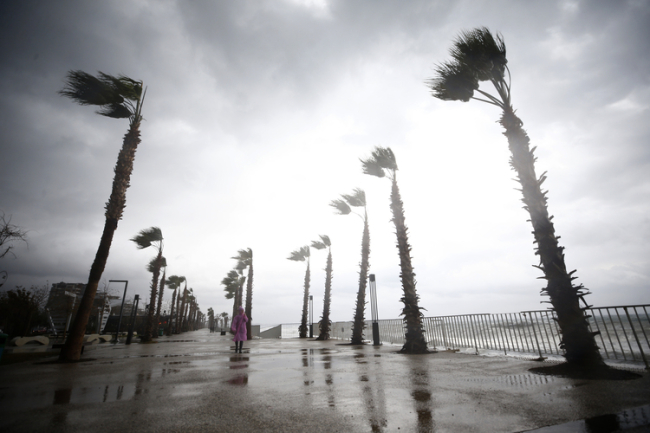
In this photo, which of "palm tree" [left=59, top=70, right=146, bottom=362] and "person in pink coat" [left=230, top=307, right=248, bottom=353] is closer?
"palm tree" [left=59, top=70, right=146, bottom=362]

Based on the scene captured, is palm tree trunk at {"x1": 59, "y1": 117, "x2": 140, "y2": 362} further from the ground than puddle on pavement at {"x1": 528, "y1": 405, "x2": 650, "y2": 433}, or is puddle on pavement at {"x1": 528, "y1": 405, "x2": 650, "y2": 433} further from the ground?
palm tree trunk at {"x1": 59, "y1": 117, "x2": 140, "y2": 362}

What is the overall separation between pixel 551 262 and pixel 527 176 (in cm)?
213

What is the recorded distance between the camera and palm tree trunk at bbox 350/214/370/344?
16125 mm

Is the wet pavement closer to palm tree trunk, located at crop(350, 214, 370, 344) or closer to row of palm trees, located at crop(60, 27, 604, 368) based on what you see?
row of palm trees, located at crop(60, 27, 604, 368)

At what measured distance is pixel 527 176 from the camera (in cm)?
686

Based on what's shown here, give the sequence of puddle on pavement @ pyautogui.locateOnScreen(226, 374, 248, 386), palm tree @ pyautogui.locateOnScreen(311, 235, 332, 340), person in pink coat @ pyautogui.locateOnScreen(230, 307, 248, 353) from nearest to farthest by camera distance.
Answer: puddle on pavement @ pyautogui.locateOnScreen(226, 374, 248, 386)
person in pink coat @ pyautogui.locateOnScreen(230, 307, 248, 353)
palm tree @ pyautogui.locateOnScreen(311, 235, 332, 340)

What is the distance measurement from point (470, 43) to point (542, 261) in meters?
6.18

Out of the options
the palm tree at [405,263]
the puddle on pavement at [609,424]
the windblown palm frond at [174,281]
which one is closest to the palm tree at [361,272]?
the palm tree at [405,263]

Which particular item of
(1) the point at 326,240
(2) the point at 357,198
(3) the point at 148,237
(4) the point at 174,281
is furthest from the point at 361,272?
(4) the point at 174,281

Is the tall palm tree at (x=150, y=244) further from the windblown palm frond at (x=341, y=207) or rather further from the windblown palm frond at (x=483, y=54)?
the windblown palm frond at (x=483, y=54)

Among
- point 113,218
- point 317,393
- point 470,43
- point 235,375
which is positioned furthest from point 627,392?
point 113,218

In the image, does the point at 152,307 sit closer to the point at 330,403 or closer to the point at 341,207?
the point at 341,207

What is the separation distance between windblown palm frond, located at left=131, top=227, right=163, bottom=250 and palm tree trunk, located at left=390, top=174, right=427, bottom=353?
20.3 metres

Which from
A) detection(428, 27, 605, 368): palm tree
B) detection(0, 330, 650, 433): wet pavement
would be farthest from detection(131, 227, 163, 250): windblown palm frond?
detection(428, 27, 605, 368): palm tree
